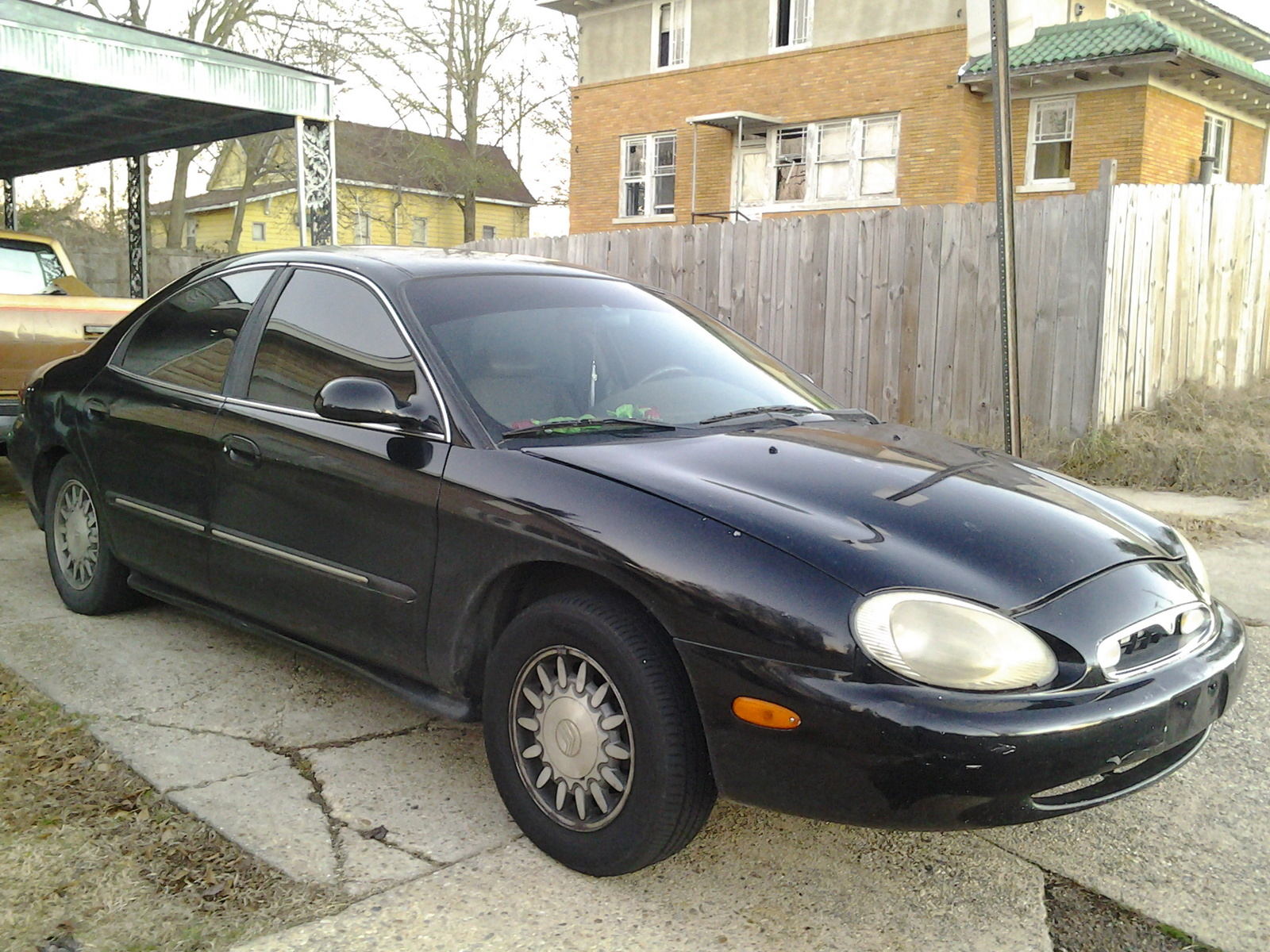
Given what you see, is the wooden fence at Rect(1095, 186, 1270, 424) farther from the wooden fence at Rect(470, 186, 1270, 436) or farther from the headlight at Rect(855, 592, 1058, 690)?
the headlight at Rect(855, 592, 1058, 690)

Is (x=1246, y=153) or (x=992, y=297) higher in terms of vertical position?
(x=1246, y=153)

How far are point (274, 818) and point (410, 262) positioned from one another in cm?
185

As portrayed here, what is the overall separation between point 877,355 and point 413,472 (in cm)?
687

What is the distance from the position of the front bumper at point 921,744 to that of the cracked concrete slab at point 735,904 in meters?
0.35

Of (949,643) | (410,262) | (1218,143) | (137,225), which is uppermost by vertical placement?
(1218,143)

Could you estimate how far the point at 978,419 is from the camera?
29.3ft

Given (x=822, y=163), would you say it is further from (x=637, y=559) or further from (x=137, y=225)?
(x=637, y=559)

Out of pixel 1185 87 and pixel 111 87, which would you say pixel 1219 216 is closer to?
pixel 111 87

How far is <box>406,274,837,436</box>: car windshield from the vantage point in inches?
135

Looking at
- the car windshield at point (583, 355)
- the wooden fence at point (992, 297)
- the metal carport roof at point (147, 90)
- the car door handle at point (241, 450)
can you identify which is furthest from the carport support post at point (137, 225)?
the car windshield at point (583, 355)

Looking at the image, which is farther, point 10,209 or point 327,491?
point 10,209

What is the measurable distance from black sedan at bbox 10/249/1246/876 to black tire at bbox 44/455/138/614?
12.9 inches

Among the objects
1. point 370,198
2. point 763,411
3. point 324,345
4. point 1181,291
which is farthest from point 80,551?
point 370,198

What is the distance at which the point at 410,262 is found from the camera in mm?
3854
